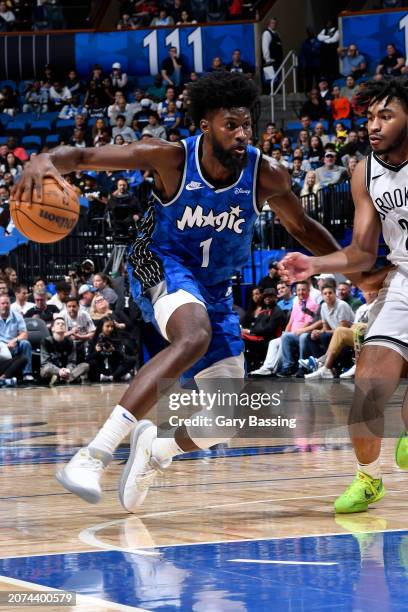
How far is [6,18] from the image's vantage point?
2612 centimetres

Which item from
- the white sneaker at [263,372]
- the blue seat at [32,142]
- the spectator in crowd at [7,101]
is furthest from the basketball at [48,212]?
the spectator in crowd at [7,101]

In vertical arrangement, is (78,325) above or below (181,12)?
below

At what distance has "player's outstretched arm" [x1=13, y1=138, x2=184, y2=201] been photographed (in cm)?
472

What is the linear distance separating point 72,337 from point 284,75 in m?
10.0

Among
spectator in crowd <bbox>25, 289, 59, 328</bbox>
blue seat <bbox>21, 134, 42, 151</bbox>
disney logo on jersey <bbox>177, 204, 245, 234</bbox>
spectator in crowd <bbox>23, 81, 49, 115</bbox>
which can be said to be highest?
spectator in crowd <bbox>23, 81, 49, 115</bbox>

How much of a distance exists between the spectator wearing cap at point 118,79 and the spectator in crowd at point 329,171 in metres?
8.06

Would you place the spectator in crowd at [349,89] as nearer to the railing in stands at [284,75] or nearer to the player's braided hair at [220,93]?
the railing in stands at [284,75]

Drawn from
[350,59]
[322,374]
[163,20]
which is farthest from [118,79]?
[322,374]

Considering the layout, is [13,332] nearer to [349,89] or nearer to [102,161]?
[349,89]

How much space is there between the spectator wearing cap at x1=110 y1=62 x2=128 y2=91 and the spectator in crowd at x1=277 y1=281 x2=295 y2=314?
10274 millimetres

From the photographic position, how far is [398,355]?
16.8 feet

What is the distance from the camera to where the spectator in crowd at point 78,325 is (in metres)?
16.2

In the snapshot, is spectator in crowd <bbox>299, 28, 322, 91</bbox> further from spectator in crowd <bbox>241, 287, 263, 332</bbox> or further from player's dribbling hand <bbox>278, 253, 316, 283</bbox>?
player's dribbling hand <bbox>278, 253, 316, 283</bbox>

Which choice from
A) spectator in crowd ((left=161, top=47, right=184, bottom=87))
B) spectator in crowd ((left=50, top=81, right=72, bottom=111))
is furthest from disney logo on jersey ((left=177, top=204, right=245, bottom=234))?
spectator in crowd ((left=50, top=81, right=72, bottom=111))
